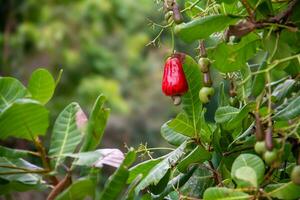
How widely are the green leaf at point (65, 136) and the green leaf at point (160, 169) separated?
0.32ft

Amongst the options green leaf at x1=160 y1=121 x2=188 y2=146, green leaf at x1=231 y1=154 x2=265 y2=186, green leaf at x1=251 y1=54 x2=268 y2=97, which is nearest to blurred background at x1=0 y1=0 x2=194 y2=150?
green leaf at x1=160 y1=121 x2=188 y2=146

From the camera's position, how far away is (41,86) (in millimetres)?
755

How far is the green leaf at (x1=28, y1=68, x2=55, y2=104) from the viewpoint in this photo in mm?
752

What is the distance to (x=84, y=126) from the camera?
75 centimetres

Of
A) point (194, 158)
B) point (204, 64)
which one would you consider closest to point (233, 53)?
point (204, 64)

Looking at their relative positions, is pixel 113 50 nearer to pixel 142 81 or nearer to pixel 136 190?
pixel 142 81

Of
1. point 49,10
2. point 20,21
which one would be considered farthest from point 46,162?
point 49,10

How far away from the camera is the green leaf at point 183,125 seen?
0.79m

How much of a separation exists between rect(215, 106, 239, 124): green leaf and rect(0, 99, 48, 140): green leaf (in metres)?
0.23

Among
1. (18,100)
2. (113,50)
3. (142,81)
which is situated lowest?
(142,81)

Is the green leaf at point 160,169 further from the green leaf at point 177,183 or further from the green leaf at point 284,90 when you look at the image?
the green leaf at point 284,90

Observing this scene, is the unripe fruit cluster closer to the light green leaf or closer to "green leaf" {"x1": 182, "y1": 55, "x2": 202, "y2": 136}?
"green leaf" {"x1": 182, "y1": 55, "x2": 202, "y2": 136}

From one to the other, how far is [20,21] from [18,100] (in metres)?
3.99

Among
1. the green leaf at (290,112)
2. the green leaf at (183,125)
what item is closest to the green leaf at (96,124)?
the green leaf at (183,125)
